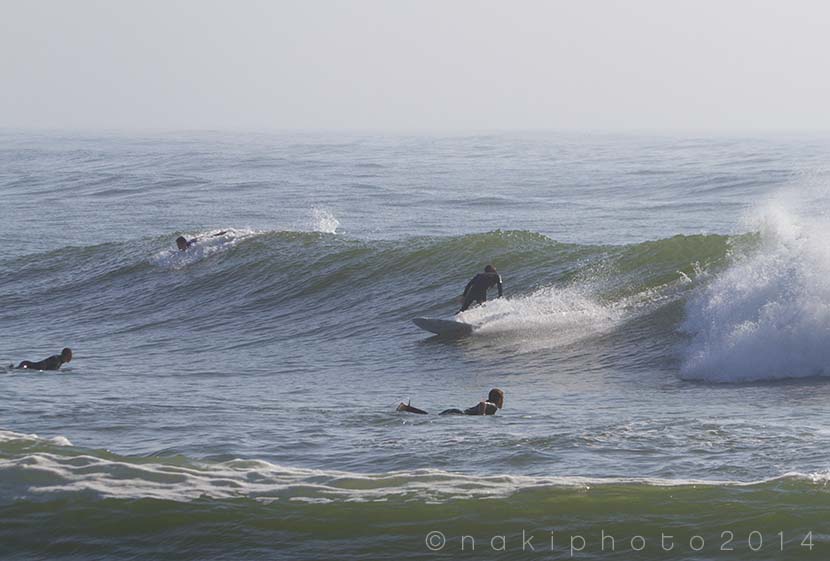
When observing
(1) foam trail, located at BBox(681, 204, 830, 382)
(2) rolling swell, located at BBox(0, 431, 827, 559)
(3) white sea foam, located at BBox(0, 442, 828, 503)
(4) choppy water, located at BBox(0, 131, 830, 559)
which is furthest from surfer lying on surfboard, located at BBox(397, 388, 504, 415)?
(1) foam trail, located at BBox(681, 204, 830, 382)

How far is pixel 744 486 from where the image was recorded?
9.20m

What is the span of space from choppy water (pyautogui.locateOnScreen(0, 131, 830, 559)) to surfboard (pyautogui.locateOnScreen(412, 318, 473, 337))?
0.22 meters

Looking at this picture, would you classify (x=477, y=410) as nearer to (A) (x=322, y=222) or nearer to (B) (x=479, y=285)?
(B) (x=479, y=285)

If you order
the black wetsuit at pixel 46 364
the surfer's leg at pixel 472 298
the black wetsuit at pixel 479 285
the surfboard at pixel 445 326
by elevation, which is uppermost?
Answer: the black wetsuit at pixel 479 285

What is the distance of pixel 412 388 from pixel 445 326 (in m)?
3.09

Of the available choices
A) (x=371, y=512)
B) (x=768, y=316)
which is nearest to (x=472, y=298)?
(x=768, y=316)

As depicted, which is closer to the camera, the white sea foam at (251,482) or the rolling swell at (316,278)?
the white sea foam at (251,482)

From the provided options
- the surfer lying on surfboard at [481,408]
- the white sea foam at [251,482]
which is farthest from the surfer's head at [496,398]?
the white sea foam at [251,482]

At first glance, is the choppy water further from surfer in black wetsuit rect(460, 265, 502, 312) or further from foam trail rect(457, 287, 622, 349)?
surfer in black wetsuit rect(460, 265, 502, 312)

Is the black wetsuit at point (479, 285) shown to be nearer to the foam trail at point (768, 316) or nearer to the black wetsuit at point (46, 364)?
the foam trail at point (768, 316)

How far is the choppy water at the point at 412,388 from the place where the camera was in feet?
29.1

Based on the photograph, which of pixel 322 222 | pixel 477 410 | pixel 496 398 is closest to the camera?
pixel 477 410

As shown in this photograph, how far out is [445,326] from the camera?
726 inches

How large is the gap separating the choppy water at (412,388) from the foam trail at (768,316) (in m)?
0.04
